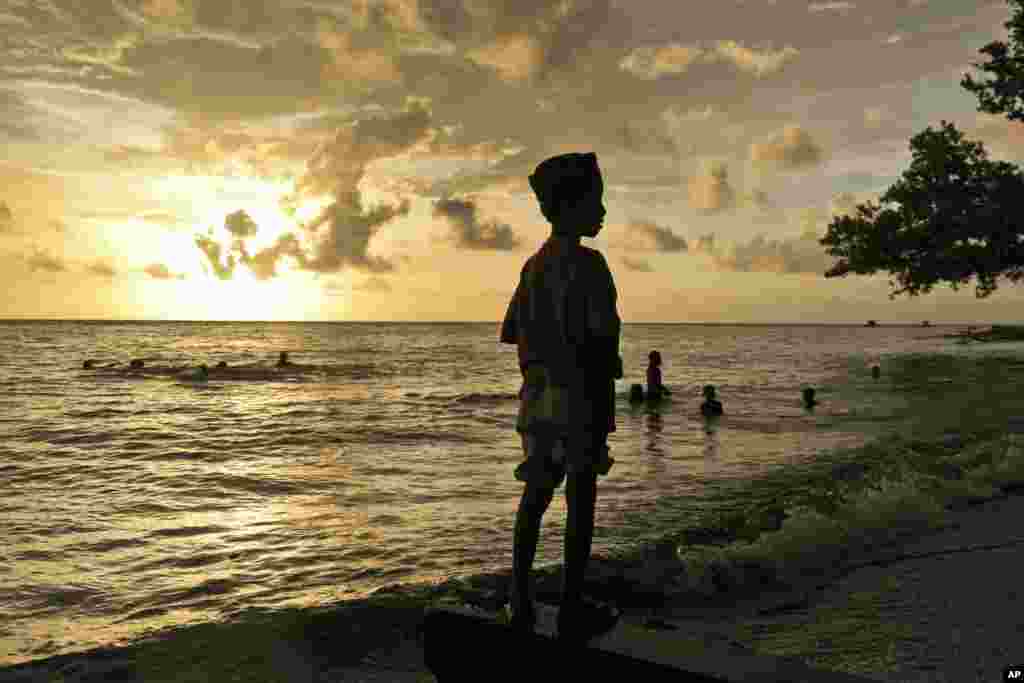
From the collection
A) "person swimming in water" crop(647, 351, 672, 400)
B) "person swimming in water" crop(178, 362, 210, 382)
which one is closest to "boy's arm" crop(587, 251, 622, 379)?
"person swimming in water" crop(647, 351, 672, 400)

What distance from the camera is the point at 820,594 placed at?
5477 millimetres

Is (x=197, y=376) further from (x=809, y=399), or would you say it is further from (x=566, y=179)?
(x=566, y=179)

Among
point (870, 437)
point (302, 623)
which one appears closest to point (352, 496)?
point (302, 623)

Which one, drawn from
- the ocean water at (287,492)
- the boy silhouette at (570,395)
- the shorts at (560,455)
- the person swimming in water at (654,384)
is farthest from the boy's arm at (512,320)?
the person swimming in water at (654,384)

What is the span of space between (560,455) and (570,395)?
0.30m

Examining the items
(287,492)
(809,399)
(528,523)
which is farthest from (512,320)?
(809,399)

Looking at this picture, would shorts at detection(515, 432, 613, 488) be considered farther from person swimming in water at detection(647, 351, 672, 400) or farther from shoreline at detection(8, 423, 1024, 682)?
person swimming in water at detection(647, 351, 672, 400)

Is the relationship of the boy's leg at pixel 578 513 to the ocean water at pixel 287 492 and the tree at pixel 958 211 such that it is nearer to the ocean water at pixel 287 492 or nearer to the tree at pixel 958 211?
the ocean water at pixel 287 492

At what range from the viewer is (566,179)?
3629mm

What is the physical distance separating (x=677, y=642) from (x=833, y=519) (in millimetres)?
5236

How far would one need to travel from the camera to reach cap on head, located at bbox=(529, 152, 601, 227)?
11.9ft

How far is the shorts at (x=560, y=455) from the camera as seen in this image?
135 inches

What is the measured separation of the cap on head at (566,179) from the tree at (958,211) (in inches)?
1009

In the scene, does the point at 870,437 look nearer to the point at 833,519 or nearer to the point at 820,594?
the point at 833,519
